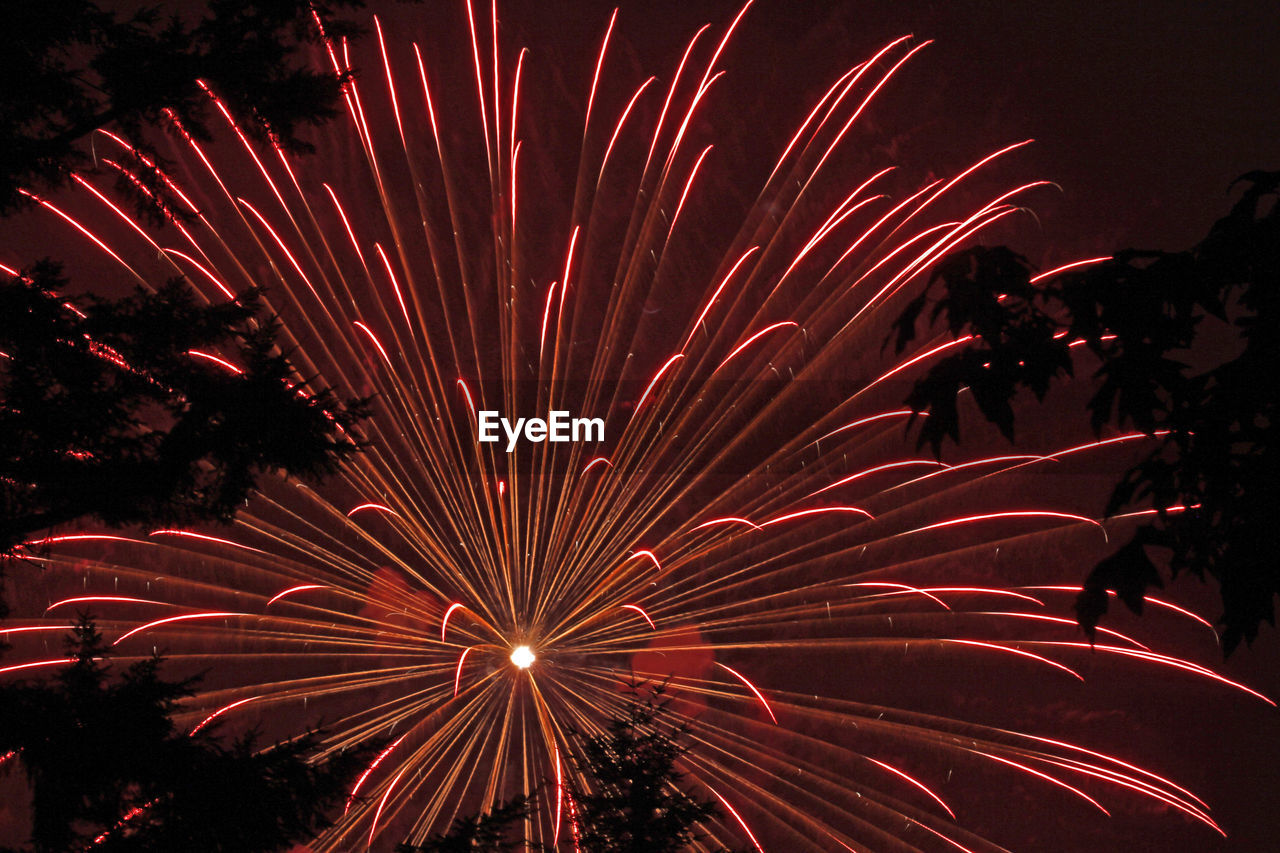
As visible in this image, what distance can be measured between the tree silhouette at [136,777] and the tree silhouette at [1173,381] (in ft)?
14.2

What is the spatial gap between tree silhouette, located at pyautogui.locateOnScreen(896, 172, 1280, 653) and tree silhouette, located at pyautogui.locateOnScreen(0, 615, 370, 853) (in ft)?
14.2

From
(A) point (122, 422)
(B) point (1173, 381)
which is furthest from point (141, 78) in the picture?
(B) point (1173, 381)

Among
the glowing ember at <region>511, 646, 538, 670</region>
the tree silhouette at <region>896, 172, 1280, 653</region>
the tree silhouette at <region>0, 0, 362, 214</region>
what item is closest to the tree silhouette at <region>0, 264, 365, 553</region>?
the tree silhouette at <region>0, 0, 362, 214</region>

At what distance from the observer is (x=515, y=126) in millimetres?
15516

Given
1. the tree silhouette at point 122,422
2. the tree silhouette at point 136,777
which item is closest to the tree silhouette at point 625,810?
the tree silhouette at point 136,777

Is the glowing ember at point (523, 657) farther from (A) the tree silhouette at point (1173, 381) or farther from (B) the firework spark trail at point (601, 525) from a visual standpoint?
(A) the tree silhouette at point (1173, 381)

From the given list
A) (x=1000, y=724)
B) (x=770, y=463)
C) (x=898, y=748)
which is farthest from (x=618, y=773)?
(x=1000, y=724)

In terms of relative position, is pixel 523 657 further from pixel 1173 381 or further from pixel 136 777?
pixel 1173 381

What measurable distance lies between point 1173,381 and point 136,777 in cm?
561

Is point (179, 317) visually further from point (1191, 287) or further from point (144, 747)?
point (1191, 287)

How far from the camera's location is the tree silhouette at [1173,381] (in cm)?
326

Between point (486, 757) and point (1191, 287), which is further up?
point (1191, 287)

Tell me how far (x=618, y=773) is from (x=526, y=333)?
958 centimetres

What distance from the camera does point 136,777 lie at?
573 cm
